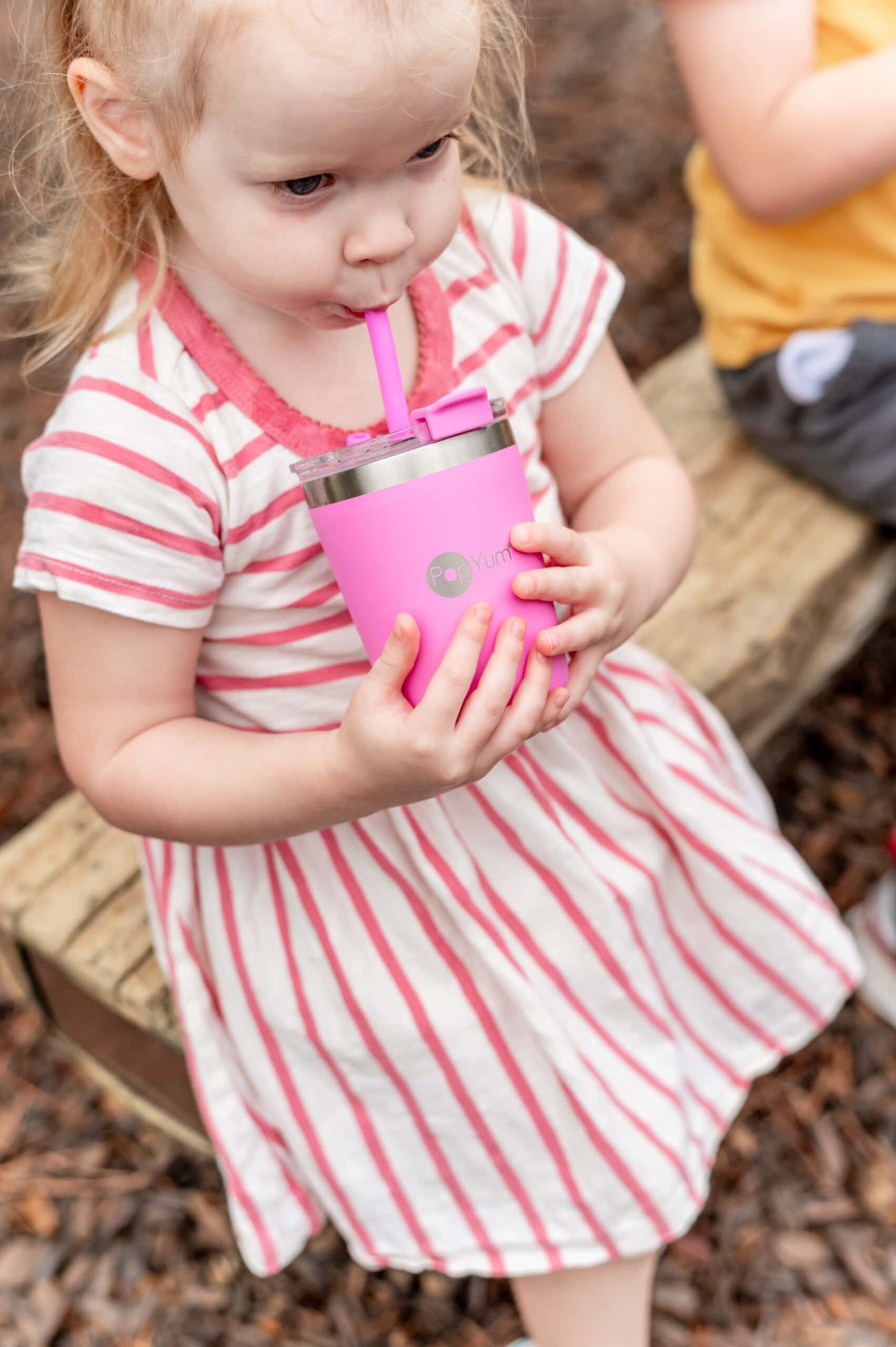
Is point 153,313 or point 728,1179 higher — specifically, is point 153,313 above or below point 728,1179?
above

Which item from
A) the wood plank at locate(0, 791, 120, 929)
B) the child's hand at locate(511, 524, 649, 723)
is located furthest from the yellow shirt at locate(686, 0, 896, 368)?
the wood plank at locate(0, 791, 120, 929)

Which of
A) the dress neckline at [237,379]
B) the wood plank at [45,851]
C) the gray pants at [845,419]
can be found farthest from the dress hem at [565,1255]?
the gray pants at [845,419]

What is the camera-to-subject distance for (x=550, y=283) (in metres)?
1.08

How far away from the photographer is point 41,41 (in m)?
0.87

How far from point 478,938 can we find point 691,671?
55cm

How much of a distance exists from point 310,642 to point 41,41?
44cm

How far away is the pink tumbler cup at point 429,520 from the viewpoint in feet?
2.43

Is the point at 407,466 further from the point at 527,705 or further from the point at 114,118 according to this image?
the point at 114,118

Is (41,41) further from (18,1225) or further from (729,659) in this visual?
(18,1225)

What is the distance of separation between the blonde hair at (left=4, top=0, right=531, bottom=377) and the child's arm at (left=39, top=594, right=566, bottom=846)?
0.21 m

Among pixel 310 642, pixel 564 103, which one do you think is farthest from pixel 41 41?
pixel 564 103

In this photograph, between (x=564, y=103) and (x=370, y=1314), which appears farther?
(x=564, y=103)

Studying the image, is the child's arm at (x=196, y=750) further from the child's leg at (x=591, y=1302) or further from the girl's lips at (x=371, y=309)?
the child's leg at (x=591, y=1302)

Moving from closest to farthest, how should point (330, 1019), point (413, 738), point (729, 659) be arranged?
point (413, 738) → point (330, 1019) → point (729, 659)
